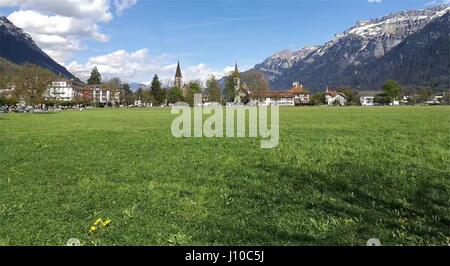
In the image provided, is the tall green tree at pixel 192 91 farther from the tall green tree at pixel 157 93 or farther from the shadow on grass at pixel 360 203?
the shadow on grass at pixel 360 203

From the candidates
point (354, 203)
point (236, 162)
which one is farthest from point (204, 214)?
point (236, 162)

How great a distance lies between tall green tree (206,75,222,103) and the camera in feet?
524

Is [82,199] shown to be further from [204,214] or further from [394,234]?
[394,234]

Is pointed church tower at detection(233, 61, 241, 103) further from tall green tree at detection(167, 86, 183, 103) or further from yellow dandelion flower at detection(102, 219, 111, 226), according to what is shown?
yellow dandelion flower at detection(102, 219, 111, 226)

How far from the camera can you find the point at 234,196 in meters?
10.4

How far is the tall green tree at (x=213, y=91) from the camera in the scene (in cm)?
15975

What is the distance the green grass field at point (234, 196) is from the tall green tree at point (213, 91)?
14183 cm

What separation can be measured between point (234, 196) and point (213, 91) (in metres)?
152

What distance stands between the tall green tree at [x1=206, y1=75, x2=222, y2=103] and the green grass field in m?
142
